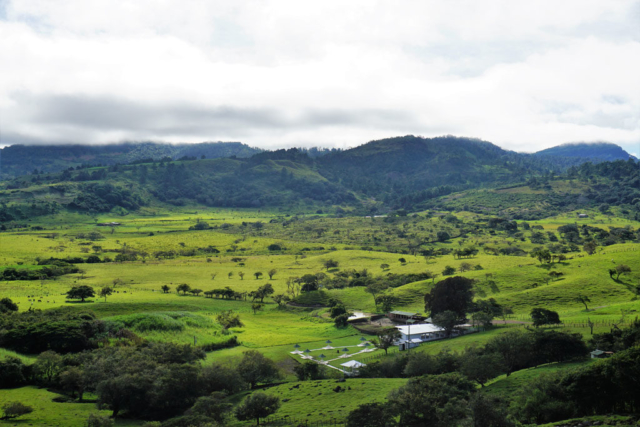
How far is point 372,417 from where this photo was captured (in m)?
37.0

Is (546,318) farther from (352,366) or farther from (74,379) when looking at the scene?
(74,379)

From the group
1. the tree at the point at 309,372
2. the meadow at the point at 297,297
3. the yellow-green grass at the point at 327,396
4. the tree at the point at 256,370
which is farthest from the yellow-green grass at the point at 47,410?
the tree at the point at 309,372

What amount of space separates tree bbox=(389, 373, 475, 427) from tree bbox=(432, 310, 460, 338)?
25023 millimetres

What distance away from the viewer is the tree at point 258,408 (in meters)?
42.8

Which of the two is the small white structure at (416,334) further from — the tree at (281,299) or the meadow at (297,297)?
the tree at (281,299)

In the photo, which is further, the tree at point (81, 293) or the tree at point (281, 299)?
the tree at point (281, 299)

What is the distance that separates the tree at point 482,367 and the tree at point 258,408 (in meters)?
19.2

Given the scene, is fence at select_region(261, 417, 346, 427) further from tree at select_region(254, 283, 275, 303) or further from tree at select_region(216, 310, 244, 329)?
tree at select_region(254, 283, 275, 303)

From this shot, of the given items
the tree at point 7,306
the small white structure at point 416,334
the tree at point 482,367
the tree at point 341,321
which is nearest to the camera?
the tree at point 482,367

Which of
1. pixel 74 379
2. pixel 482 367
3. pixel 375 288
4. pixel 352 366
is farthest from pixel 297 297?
pixel 482 367

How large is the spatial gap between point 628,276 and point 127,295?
95.3m

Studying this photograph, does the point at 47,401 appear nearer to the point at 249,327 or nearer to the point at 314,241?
the point at 249,327

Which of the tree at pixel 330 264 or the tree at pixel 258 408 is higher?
the tree at pixel 330 264

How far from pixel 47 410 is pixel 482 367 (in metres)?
42.6
